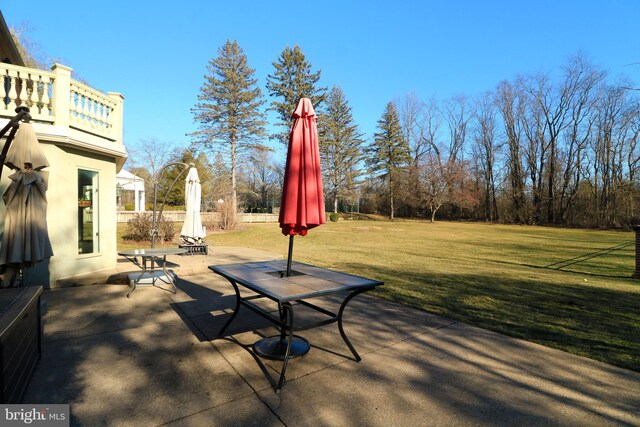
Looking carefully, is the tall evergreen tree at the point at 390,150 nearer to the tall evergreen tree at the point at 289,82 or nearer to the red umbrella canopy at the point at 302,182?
the tall evergreen tree at the point at 289,82

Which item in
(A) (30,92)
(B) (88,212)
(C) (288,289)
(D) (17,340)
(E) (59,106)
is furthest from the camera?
(B) (88,212)

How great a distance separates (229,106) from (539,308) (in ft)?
95.2

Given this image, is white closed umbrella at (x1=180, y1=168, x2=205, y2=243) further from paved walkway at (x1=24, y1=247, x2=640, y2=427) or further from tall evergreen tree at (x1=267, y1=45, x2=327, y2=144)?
tall evergreen tree at (x1=267, y1=45, x2=327, y2=144)

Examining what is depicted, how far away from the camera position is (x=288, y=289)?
107 inches

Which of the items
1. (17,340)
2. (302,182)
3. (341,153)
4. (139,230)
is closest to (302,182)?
(302,182)

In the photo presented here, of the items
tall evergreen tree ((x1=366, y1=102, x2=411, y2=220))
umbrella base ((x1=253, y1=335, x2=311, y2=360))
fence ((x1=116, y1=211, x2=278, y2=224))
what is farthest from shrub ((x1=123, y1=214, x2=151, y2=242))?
tall evergreen tree ((x1=366, y1=102, x2=411, y2=220))

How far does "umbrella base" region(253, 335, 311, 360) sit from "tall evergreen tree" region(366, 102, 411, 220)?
41.3 m

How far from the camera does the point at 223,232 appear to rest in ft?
63.3

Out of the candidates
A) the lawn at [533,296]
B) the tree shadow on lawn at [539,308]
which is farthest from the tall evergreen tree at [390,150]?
the tree shadow on lawn at [539,308]

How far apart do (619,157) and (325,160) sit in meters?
31.6

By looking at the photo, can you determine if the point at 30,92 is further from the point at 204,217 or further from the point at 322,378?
the point at 204,217

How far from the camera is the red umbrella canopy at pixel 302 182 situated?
10.0 feet

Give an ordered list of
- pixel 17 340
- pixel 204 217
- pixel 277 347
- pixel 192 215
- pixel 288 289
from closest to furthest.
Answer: pixel 17 340 → pixel 288 289 → pixel 277 347 → pixel 192 215 → pixel 204 217

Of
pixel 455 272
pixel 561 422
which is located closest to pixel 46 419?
pixel 561 422
